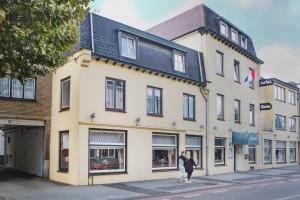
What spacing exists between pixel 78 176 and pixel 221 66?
14471mm

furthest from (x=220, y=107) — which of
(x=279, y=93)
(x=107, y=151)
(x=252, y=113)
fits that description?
(x=279, y=93)

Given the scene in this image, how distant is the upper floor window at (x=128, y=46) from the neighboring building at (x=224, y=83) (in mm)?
6809

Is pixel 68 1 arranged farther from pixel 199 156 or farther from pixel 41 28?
pixel 199 156

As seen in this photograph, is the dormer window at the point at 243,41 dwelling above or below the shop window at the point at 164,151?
above

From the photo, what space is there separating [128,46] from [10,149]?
41.9 feet

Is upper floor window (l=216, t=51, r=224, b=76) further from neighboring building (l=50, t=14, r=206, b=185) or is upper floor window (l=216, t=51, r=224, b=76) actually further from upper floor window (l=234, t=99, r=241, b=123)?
neighboring building (l=50, t=14, r=206, b=185)

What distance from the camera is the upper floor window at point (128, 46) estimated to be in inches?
784

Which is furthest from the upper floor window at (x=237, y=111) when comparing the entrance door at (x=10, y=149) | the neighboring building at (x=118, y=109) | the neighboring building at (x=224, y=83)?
the entrance door at (x=10, y=149)

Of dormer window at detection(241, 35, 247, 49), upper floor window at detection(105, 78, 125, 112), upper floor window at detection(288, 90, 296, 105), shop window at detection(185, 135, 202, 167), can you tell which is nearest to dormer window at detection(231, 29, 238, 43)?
dormer window at detection(241, 35, 247, 49)

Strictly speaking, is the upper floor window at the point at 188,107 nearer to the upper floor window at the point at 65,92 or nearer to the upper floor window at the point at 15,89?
the upper floor window at the point at 65,92

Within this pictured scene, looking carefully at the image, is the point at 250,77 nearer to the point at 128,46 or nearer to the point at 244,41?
the point at 244,41

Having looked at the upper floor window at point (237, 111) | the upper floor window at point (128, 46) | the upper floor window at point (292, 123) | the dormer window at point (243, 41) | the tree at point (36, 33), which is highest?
the dormer window at point (243, 41)

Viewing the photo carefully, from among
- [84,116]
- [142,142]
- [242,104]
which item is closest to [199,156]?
[142,142]

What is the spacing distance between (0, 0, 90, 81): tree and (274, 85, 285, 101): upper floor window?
28458 mm
